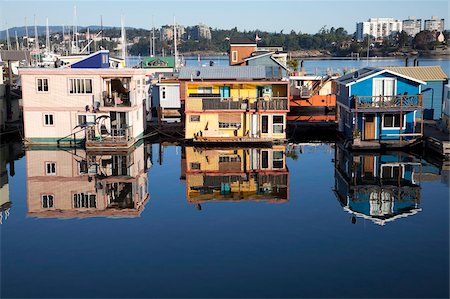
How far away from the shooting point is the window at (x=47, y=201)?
25016 mm

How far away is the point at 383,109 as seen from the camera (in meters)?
36.3

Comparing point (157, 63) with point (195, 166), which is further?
point (157, 63)

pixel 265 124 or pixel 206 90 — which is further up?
pixel 206 90

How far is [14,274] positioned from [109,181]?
498 inches

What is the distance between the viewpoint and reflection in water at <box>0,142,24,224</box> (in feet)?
81.4

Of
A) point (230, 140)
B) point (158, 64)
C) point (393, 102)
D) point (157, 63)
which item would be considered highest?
point (157, 63)

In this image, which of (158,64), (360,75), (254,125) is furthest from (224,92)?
(158,64)

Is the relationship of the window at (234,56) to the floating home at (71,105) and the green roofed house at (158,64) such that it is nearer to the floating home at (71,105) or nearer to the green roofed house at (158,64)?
the green roofed house at (158,64)

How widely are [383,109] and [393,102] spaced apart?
86 cm

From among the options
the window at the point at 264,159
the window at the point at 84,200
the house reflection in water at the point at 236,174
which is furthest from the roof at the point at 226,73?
the window at the point at 84,200

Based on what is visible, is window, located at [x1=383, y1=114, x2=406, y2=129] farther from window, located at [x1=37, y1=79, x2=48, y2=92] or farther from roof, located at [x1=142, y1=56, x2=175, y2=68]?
roof, located at [x1=142, y1=56, x2=175, y2=68]

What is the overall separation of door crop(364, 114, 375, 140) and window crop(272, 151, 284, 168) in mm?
5905

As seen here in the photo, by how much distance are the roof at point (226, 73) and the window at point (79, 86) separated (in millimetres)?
6534

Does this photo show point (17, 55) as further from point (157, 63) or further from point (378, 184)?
point (378, 184)
